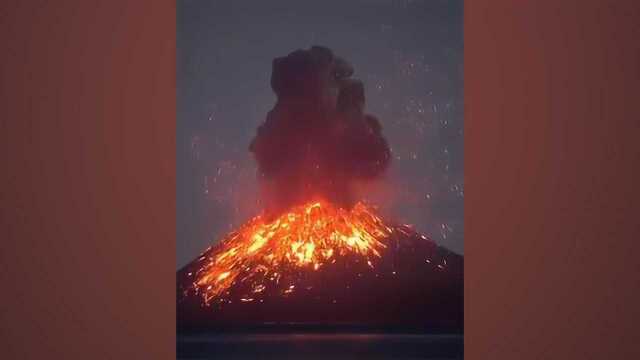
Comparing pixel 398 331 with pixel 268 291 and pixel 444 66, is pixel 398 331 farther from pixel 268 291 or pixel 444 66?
pixel 444 66

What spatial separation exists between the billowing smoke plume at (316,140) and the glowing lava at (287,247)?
57 millimetres

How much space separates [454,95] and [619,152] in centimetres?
57

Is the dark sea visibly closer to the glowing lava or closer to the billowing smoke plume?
the glowing lava

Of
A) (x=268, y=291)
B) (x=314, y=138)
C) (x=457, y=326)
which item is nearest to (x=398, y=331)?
(x=457, y=326)

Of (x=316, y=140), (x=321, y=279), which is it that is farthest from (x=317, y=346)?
(x=316, y=140)

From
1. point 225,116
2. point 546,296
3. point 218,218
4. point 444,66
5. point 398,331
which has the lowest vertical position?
point 398,331

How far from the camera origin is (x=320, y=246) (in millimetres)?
2469

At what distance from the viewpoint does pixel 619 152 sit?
2.15 metres

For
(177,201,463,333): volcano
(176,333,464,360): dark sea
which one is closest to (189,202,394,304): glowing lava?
(177,201,463,333): volcano

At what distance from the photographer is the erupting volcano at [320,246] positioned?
2.42 m

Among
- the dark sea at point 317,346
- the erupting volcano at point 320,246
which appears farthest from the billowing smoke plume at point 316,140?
the dark sea at point 317,346

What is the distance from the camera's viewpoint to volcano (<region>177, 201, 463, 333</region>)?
7.91 feet

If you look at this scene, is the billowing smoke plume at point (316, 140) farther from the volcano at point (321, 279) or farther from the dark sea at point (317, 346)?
the dark sea at point (317, 346)

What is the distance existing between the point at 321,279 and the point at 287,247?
0.17 metres
